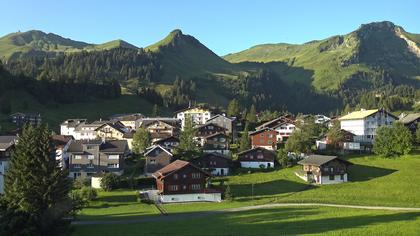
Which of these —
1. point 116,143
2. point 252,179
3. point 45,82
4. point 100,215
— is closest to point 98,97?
point 45,82

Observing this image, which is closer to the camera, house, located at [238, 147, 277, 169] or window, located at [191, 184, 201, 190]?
window, located at [191, 184, 201, 190]

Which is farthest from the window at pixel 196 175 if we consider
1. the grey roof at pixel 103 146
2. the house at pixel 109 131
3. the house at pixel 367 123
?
the house at pixel 367 123

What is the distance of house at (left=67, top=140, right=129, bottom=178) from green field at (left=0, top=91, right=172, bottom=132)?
5785cm

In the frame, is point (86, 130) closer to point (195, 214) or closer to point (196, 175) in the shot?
point (196, 175)

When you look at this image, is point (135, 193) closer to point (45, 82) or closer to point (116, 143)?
point (116, 143)

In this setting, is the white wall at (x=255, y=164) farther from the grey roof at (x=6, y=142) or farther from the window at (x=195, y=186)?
the grey roof at (x=6, y=142)

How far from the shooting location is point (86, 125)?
13062cm

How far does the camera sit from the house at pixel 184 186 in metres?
67.9

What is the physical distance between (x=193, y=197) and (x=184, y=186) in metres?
2.21

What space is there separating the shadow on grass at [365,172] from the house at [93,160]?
40505 mm

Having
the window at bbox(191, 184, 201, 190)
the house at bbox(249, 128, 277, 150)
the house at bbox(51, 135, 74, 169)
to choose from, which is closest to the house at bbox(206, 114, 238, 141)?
the house at bbox(249, 128, 277, 150)

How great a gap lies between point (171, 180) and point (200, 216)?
49.7 feet

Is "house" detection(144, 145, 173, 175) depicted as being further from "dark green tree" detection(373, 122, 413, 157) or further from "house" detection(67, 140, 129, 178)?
"dark green tree" detection(373, 122, 413, 157)

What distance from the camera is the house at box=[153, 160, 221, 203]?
67.9 meters
